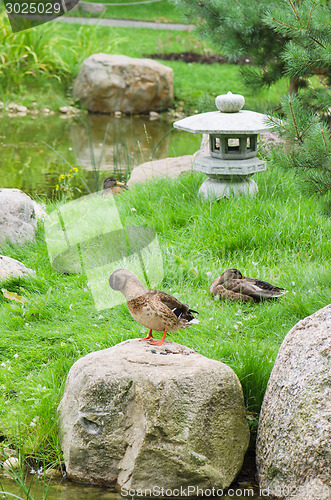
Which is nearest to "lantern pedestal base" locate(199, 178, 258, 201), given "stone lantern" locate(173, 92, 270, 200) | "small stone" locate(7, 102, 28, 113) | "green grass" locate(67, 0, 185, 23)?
"stone lantern" locate(173, 92, 270, 200)

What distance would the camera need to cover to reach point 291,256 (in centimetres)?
489

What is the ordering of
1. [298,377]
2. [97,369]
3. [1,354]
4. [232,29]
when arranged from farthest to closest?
[232,29], [1,354], [97,369], [298,377]

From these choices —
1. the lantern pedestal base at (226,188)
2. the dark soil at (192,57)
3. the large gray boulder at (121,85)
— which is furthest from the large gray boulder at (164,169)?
the dark soil at (192,57)

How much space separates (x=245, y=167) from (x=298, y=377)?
125 inches

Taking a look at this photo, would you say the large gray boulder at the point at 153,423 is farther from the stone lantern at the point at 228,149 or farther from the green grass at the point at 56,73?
the green grass at the point at 56,73

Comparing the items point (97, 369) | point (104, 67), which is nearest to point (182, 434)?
point (97, 369)

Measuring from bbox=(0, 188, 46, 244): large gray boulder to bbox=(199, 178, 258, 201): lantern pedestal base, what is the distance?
1.70 metres

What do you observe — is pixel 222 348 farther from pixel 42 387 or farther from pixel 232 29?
pixel 232 29

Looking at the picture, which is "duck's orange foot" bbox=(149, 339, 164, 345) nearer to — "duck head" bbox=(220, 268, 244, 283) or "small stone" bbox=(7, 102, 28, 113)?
"duck head" bbox=(220, 268, 244, 283)

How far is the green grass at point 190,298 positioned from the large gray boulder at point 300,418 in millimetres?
461

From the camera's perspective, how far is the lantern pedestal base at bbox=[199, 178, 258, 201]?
5.80 m

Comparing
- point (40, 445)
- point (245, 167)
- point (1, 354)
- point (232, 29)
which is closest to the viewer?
point (40, 445)

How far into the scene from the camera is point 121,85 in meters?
13.6

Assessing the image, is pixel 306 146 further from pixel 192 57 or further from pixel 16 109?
pixel 192 57
